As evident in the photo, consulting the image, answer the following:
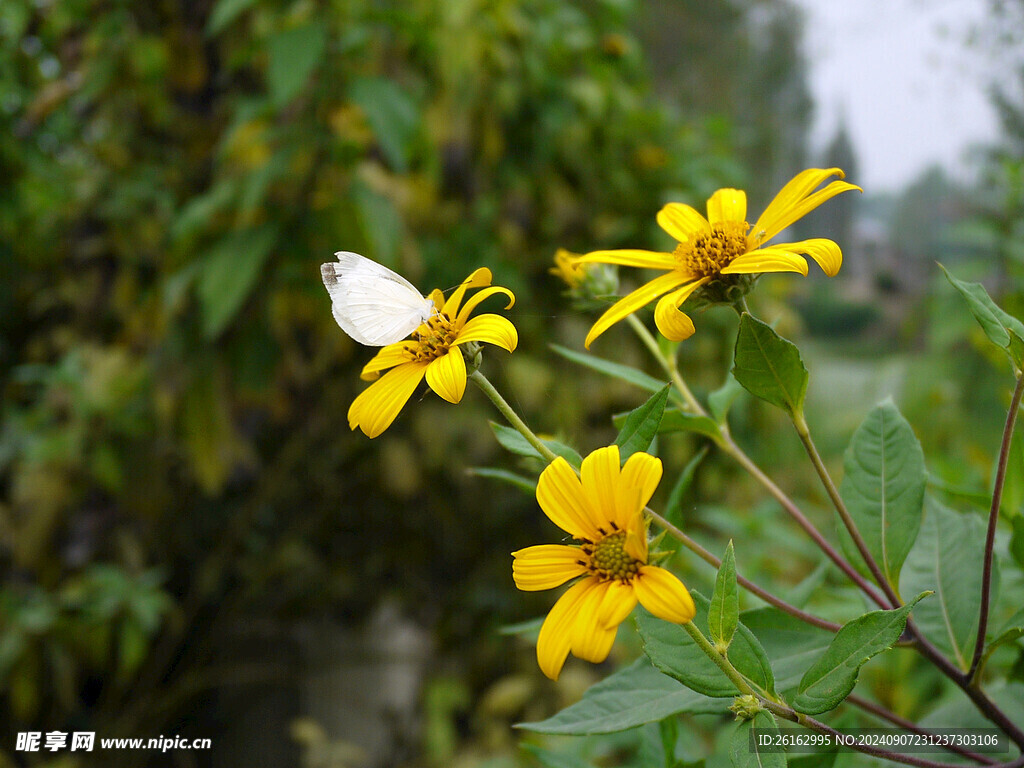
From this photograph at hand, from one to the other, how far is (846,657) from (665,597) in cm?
9

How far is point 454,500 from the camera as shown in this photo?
1506 mm

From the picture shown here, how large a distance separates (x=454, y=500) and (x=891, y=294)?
1.62 m

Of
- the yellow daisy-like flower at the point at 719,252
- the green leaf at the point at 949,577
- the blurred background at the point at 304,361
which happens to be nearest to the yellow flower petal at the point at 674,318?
the yellow daisy-like flower at the point at 719,252

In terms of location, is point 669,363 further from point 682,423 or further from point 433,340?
point 433,340

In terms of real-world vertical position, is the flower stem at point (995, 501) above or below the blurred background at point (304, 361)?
below

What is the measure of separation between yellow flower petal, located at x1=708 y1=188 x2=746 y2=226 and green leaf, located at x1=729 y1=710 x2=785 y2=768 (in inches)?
7.5

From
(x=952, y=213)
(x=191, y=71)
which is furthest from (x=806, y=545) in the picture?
(x=952, y=213)

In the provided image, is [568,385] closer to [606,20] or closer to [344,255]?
[606,20]

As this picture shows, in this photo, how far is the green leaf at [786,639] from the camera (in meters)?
0.33

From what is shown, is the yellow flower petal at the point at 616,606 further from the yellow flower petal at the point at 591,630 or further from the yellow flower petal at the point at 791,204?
the yellow flower petal at the point at 791,204

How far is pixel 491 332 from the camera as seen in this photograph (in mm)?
269

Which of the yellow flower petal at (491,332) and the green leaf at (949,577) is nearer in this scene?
the yellow flower petal at (491,332)

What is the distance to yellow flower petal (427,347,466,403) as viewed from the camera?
259mm

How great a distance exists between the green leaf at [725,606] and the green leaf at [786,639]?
0.09m
